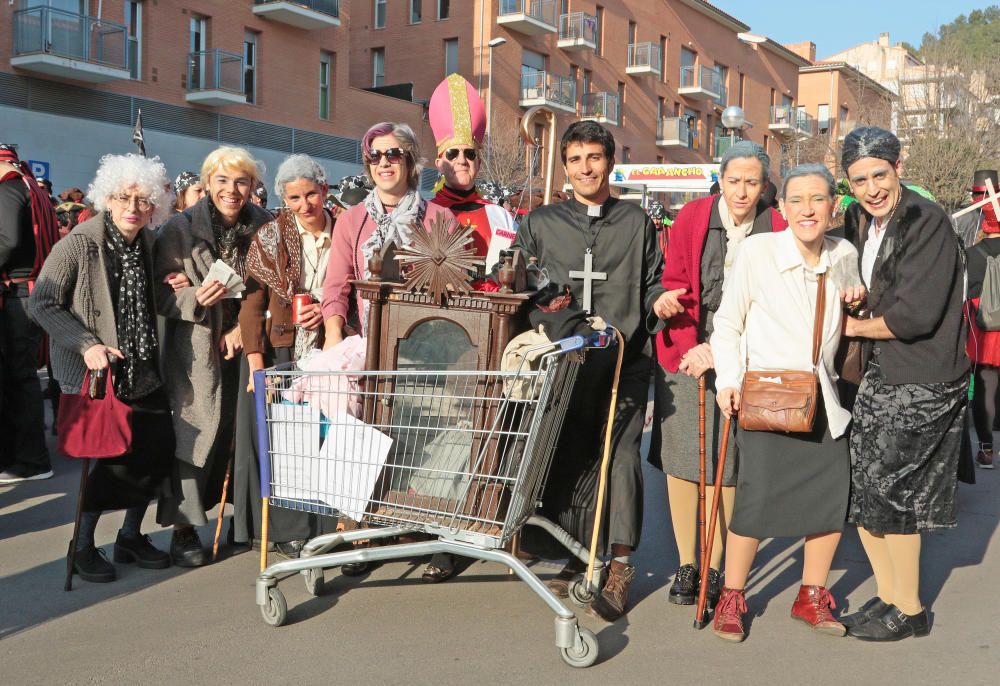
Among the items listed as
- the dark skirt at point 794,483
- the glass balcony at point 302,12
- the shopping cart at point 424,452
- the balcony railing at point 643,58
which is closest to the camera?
the shopping cart at point 424,452

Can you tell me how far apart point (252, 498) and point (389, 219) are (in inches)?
63.9

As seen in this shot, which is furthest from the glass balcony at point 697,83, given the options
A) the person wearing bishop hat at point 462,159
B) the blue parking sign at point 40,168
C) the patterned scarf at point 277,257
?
the patterned scarf at point 277,257

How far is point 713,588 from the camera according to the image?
4809mm

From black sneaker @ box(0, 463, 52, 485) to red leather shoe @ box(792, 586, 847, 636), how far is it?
548cm

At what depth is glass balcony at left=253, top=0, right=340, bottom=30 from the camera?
29.3m

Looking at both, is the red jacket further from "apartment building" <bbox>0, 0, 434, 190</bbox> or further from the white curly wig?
"apartment building" <bbox>0, 0, 434, 190</bbox>

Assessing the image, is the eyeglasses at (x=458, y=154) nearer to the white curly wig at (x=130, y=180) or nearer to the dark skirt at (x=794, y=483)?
the white curly wig at (x=130, y=180)

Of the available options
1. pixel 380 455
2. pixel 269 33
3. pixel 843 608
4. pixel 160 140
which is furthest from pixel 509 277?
pixel 269 33

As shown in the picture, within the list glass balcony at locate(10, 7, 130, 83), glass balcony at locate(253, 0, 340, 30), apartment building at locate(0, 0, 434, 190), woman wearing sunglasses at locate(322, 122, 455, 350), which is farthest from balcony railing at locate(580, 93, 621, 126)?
woman wearing sunglasses at locate(322, 122, 455, 350)

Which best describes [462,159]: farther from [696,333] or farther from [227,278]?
[696,333]

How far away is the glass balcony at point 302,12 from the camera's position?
1155 inches

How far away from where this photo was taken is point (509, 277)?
4.21 m

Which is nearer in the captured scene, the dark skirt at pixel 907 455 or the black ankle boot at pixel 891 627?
the dark skirt at pixel 907 455

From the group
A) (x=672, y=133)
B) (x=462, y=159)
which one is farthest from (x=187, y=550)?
(x=672, y=133)
